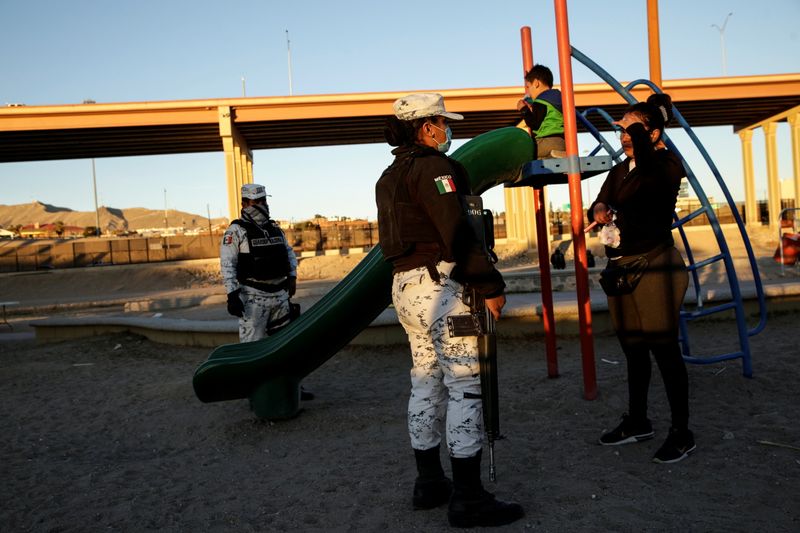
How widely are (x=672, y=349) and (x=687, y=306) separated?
404 centimetres

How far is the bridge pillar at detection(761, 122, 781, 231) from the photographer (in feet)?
104

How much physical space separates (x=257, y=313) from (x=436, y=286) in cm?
283

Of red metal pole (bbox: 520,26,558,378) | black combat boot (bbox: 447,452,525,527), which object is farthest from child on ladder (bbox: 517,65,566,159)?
black combat boot (bbox: 447,452,525,527)

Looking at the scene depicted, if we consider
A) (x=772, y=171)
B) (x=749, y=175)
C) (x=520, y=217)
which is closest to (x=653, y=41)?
(x=520, y=217)

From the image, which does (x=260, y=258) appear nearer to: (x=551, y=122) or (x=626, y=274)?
(x=551, y=122)

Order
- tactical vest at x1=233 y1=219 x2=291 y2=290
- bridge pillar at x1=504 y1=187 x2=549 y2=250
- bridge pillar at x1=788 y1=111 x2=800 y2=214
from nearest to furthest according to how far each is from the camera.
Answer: tactical vest at x1=233 y1=219 x2=291 y2=290 < bridge pillar at x1=788 y1=111 x2=800 y2=214 < bridge pillar at x1=504 y1=187 x2=549 y2=250

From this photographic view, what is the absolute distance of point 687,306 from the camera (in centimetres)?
698

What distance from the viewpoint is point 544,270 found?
504 centimetres

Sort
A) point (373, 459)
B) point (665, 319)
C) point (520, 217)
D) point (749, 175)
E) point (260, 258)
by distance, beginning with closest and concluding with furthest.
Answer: point (665, 319) → point (373, 459) → point (260, 258) → point (520, 217) → point (749, 175)

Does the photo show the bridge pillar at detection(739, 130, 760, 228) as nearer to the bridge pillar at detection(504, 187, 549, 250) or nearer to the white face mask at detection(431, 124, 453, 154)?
the bridge pillar at detection(504, 187, 549, 250)

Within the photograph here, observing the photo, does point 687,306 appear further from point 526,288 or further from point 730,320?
point 526,288

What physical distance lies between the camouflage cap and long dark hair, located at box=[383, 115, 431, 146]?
31mm

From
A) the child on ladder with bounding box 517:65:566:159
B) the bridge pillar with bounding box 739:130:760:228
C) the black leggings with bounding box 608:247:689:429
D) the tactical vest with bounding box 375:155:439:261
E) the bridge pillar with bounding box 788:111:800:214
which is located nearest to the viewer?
the tactical vest with bounding box 375:155:439:261

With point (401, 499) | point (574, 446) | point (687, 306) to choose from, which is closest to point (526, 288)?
point (687, 306)
